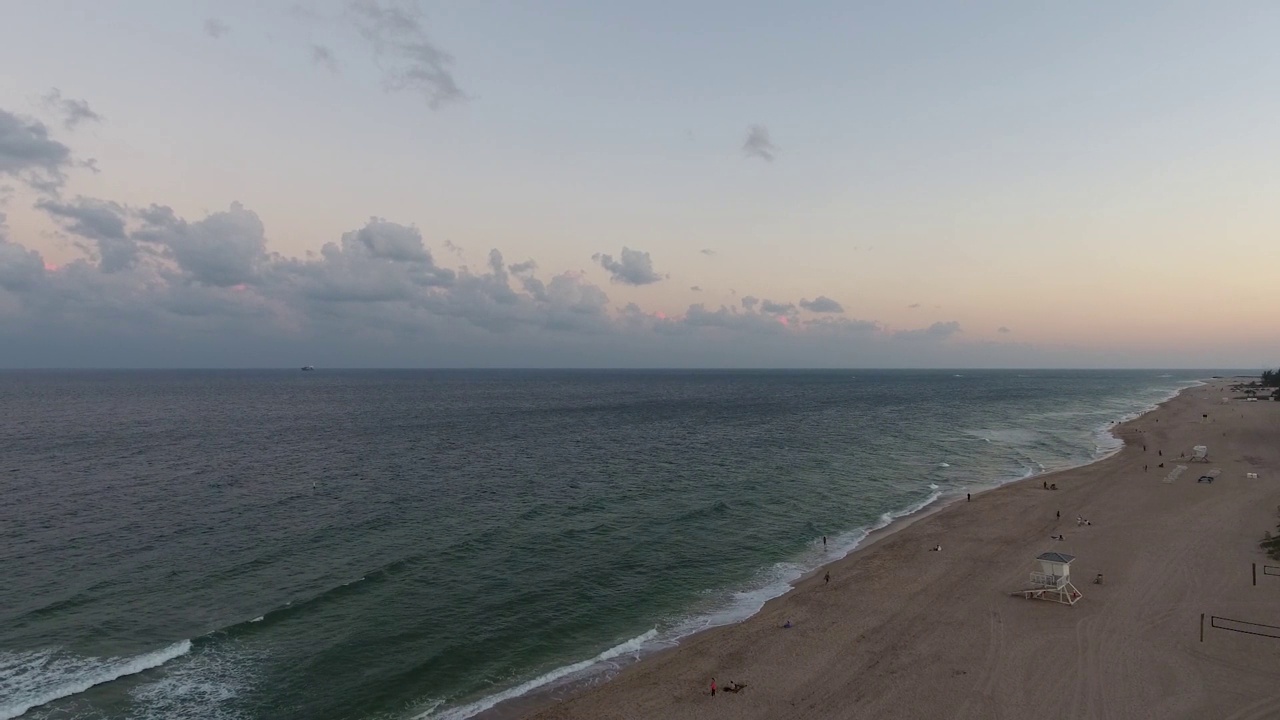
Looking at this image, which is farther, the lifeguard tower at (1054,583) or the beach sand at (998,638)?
the lifeguard tower at (1054,583)

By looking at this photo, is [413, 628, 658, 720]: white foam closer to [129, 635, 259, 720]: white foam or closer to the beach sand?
the beach sand

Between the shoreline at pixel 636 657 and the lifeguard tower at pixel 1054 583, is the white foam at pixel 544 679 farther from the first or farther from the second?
the lifeguard tower at pixel 1054 583

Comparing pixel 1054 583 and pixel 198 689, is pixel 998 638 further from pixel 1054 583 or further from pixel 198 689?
pixel 198 689

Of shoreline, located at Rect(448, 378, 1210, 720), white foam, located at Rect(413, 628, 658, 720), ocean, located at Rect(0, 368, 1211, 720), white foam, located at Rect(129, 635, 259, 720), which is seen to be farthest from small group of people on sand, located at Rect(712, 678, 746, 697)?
white foam, located at Rect(129, 635, 259, 720)

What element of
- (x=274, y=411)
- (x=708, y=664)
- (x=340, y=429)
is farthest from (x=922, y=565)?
(x=274, y=411)

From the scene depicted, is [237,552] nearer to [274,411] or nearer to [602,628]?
[602,628]

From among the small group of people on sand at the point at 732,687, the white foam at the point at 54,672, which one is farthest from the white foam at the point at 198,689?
the small group of people on sand at the point at 732,687
